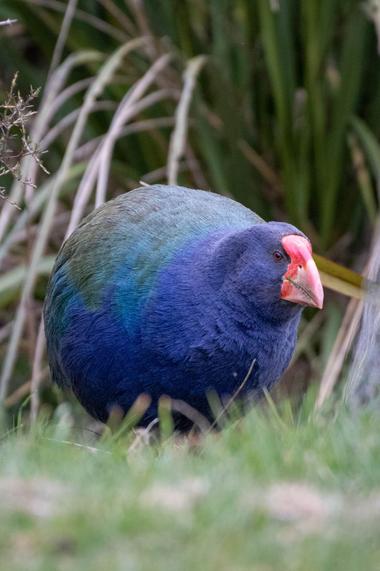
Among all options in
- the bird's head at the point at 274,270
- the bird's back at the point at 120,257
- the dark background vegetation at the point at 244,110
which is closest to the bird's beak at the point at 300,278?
the bird's head at the point at 274,270

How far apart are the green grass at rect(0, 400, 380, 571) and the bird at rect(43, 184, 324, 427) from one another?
2.84 feet

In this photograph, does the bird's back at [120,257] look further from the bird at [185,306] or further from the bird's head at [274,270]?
the bird's head at [274,270]

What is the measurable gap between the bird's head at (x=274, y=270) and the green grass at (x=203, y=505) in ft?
2.90

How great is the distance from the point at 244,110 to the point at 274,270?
2154 mm

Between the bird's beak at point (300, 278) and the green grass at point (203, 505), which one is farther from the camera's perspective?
the bird's beak at point (300, 278)

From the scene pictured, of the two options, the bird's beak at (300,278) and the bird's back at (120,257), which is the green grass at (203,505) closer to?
the bird's beak at (300,278)

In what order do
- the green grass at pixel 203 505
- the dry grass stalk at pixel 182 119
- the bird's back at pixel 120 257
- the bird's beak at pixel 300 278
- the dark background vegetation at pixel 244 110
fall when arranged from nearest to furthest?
the green grass at pixel 203 505 → the bird's beak at pixel 300 278 → the bird's back at pixel 120 257 → the dry grass stalk at pixel 182 119 → the dark background vegetation at pixel 244 110

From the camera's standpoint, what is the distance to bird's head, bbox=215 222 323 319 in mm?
3658

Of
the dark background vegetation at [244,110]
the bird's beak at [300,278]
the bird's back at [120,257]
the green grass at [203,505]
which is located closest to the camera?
the green grass at [203,505]

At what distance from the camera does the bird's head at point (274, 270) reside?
12.0ft

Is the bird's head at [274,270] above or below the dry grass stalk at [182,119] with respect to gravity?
below

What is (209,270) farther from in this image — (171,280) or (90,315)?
(90,315)

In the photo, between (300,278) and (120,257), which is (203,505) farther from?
(120,257)

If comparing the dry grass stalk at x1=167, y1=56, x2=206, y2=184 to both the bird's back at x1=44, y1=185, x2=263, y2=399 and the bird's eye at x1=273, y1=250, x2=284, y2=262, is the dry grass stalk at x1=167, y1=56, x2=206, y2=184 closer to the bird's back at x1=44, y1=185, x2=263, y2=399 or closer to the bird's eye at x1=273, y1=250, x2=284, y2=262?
the bird's back at x1=44, y1=185, x2=263, y2=399
